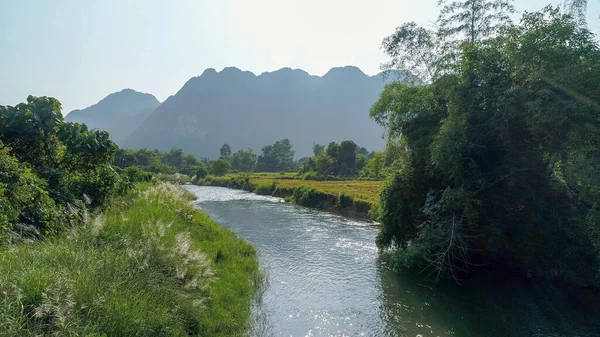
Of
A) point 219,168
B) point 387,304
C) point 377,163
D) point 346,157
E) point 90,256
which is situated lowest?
point 387,304

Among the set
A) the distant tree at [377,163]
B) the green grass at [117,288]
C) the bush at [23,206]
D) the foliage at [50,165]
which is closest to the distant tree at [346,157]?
the distant tree at [377,163]

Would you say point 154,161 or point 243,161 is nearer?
point 154,161

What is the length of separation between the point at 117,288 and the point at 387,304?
7.67 meters

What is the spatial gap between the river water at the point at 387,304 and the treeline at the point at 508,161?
3.41 ft

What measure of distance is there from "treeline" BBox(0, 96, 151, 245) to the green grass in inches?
37.2

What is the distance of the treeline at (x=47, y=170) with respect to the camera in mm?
7426

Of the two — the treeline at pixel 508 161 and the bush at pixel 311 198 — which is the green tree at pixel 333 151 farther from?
the treeline at pixel 508 161

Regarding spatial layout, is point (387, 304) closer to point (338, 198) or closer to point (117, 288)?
point (117, 288)

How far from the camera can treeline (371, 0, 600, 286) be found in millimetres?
8922

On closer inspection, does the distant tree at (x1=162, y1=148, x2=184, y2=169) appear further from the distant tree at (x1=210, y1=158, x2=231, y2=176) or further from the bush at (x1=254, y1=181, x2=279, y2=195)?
the bush at (x1=254, y1=181, x2=279, y2=195)

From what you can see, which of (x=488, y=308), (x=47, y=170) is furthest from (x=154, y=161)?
→ (x=488, y=308)

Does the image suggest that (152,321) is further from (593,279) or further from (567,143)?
(593,279)

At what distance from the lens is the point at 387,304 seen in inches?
404

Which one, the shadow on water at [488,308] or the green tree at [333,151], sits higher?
the green tree at [333,151]
